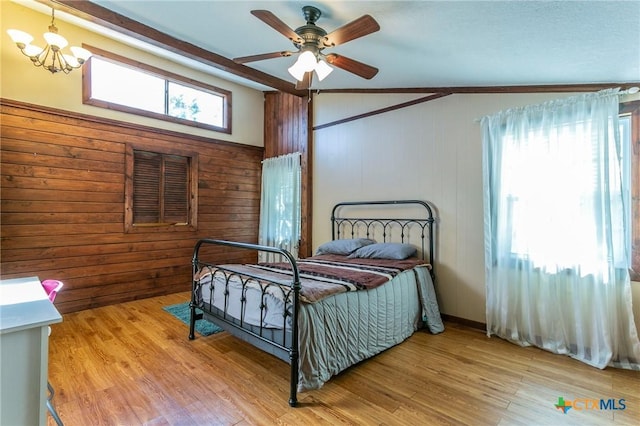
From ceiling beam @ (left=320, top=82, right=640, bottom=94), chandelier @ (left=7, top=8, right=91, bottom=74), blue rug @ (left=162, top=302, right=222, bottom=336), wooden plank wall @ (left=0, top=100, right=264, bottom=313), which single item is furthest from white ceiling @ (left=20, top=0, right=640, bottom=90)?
blue rug @ (left=162, top=302, right=222, bottom=336)

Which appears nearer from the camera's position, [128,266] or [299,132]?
[128,266]

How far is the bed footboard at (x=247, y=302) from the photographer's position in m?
1.91

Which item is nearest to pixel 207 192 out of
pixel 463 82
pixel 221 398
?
pixel 221 398

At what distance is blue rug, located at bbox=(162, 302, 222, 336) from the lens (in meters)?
3.01

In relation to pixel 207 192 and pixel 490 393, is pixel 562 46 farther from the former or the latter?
pixel 207 192

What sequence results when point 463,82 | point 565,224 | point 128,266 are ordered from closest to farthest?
point 565,224, point 463,82, point 128,266

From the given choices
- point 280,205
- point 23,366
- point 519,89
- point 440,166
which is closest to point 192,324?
point 23,366

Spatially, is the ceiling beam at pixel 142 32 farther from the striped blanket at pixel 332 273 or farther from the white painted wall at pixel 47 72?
the striped blanket at pixel 332 273

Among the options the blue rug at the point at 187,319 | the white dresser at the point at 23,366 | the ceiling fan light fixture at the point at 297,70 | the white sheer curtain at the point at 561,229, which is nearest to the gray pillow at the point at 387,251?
the white sheer curtain at the point at 561,229

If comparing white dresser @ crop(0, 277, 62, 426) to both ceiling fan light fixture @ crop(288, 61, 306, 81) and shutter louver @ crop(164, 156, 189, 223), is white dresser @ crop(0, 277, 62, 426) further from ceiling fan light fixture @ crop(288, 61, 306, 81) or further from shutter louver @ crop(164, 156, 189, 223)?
shutter louver @ crop(164, 156, 189, 223)

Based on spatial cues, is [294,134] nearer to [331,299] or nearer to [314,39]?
[314,39]

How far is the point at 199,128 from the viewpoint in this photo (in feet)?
15.3

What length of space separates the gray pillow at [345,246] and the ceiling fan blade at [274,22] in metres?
2.28

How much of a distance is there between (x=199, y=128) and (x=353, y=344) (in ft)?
12.8
